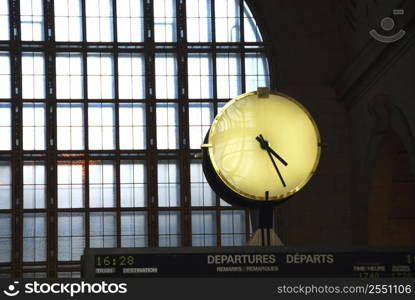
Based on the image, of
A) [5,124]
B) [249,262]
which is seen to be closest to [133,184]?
[5,124]

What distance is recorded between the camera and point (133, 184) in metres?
22.3

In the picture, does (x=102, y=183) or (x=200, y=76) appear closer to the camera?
(x=102, y=183)

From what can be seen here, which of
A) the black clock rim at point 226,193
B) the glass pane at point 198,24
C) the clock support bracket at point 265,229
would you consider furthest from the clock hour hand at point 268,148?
the glass pane at point 198,24

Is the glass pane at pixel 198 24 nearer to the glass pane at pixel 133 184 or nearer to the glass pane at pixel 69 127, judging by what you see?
the glass pane at pixel 69 127

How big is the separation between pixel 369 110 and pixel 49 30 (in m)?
7.37

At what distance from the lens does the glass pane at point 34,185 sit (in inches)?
869

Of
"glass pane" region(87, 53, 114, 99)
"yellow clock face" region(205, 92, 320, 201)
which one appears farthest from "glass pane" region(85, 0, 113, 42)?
"yellow clock face" region(205, 92, 320, 201)

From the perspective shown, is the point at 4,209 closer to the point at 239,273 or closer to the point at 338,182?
the point at 338,182

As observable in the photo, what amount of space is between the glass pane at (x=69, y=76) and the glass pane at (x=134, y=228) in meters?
2.90

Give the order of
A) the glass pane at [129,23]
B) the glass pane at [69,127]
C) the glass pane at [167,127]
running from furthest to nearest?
1. the glass pane at [129,23]
2. the glass pane at [167,127]
3. the glass pane at [69,127]

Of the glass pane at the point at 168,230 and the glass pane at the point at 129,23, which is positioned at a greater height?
the glass pane at the point at 129,23

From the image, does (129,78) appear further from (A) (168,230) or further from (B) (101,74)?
(A) (168,230)

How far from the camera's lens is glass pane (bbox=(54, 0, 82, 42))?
2252 cm

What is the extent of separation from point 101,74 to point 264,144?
19.0m
